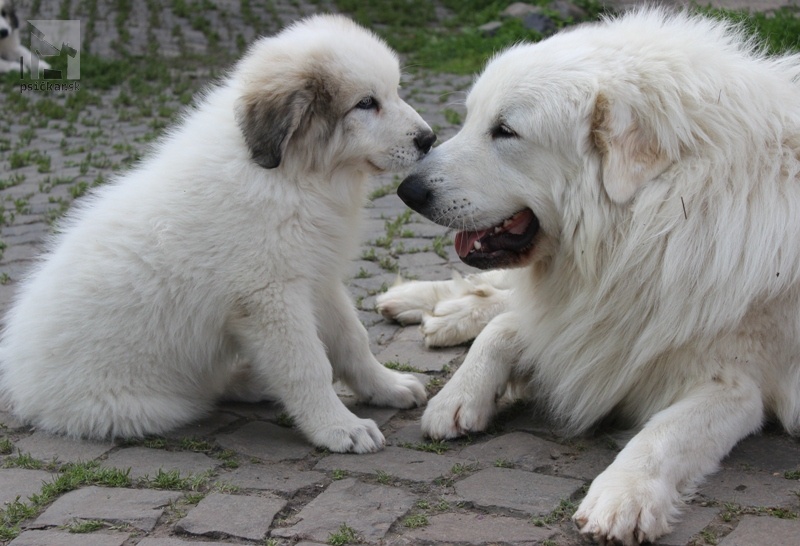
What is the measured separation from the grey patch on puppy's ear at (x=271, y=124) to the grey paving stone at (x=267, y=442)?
105 cm

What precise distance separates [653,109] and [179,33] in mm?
11372

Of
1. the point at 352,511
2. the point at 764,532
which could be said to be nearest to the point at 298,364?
the point at 352,511

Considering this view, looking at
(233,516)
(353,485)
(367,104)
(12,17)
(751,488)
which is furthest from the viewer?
(12,17)

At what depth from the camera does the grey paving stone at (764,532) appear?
9.46ft

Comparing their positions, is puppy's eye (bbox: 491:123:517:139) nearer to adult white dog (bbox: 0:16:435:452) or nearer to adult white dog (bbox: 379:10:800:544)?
adult white dog (bbox: 379:10:800:544)

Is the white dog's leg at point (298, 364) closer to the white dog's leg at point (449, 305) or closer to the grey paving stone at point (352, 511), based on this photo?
the grey paving stone at point (352, 511)

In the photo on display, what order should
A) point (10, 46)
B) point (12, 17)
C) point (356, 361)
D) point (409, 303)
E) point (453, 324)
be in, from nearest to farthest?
1. point (356, 361)
2. point (453, 324)
3. point (409, 303)
4. point (10, 46)
5. point (12, 17)

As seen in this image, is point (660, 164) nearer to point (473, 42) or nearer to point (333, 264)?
point (333, 264)

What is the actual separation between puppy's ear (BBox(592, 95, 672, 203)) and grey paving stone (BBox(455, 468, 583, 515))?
1.00 m

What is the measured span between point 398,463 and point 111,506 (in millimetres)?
996

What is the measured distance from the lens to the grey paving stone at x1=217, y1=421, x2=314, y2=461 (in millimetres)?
3727

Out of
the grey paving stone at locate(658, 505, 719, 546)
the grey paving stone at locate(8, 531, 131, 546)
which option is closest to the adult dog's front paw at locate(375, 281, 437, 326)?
the grey paving stone at locate(658, 505, 719, 546)

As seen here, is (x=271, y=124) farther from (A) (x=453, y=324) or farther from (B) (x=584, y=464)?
(B) (x=584, y=464)

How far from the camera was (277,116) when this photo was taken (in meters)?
3.80
